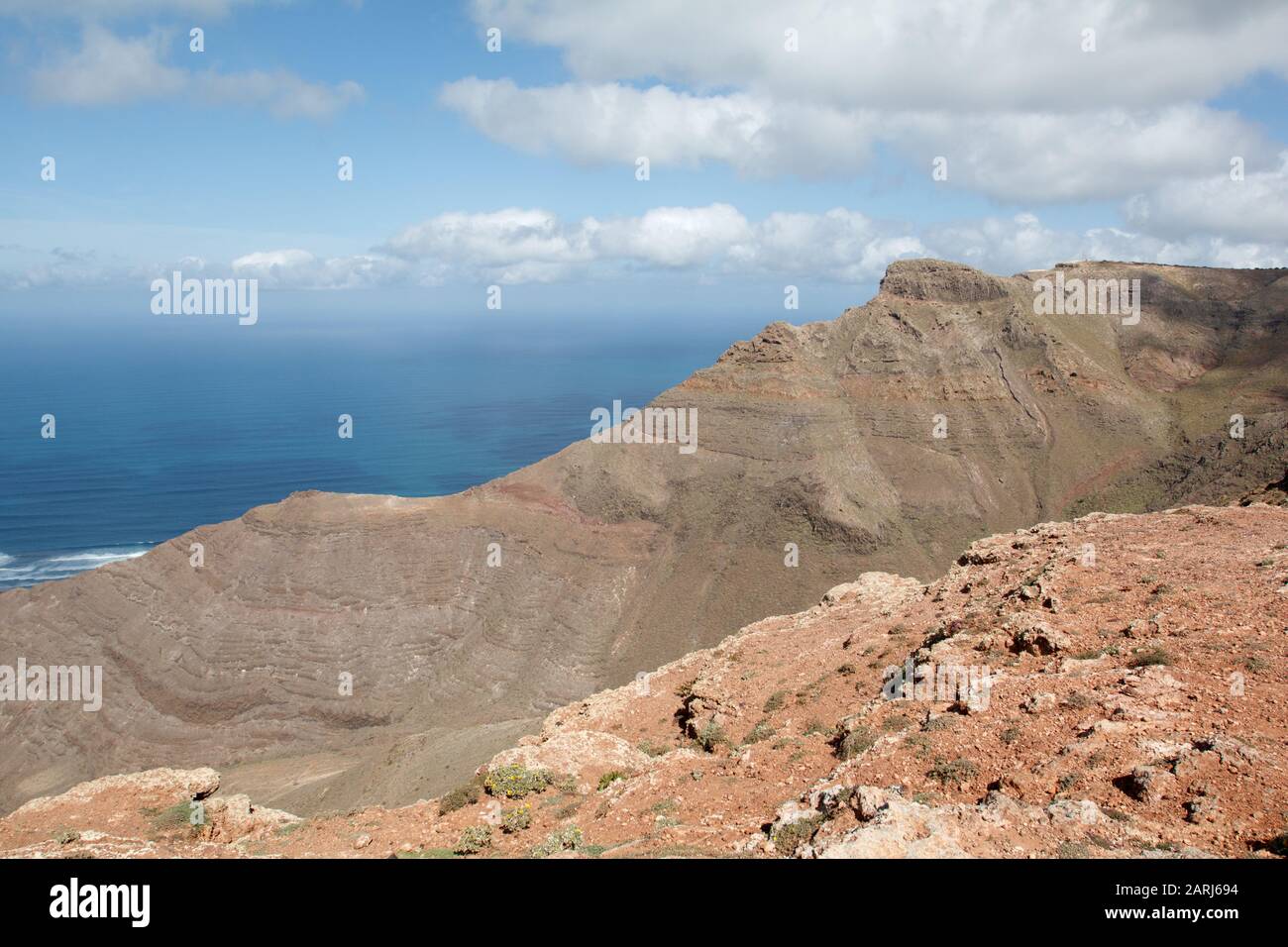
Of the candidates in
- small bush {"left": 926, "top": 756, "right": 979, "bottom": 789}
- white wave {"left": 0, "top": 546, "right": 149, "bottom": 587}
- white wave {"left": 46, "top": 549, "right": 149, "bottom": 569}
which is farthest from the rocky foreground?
white wave {"left": 46, "top": 549, "right": 149, "bottom": 569}

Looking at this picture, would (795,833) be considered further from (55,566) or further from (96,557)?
(96,557)

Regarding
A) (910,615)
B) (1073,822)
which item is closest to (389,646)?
(910,615)

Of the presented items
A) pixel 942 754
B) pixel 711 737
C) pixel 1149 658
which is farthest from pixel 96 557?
pixel 1149 658

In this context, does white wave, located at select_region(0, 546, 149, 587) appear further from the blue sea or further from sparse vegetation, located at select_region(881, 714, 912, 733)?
sparse vegetation, located at select_region(881, 714, 912, 733)

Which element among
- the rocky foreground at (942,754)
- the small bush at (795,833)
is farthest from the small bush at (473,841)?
the small bush at (795,833)
